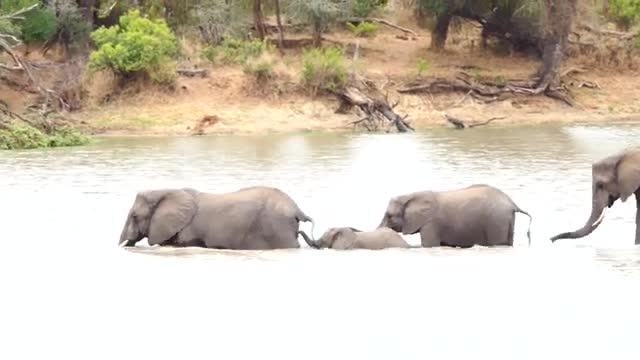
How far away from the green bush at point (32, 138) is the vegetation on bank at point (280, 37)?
3.99 metres

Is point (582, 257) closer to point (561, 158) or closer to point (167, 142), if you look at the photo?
point (561, 158)

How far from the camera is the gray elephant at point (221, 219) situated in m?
15.8

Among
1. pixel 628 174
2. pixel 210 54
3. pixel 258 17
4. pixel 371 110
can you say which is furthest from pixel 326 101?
pixel 628 174

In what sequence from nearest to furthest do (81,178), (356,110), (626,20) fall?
(81,178)
(356,110)
(626,20)

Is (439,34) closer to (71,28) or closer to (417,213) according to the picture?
(71,28)

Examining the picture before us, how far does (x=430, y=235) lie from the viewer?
52.6 feet

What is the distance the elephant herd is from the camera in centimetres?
1575

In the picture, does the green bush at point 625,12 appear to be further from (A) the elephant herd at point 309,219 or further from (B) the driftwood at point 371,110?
(A) the elephant herd at point 309,219

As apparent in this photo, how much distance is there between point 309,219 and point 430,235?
1291 mm

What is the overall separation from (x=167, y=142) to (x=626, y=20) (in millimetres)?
18984

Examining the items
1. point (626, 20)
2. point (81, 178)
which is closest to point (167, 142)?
point (81, 178)

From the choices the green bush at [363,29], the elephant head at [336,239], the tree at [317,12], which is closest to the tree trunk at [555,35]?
the green bush at [363,29]

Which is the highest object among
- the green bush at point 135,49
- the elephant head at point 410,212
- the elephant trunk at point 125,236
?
the elephant head at point 410,212

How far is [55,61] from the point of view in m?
42.2
